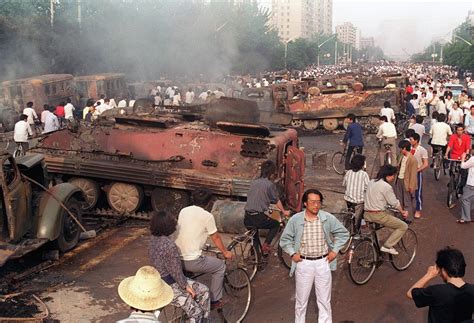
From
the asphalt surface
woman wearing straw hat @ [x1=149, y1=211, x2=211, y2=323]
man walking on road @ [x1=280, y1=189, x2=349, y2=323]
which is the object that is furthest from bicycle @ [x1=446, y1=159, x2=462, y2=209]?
woman wearing straw hat @ [x1=149, y1=211, x2=211, y2=323]

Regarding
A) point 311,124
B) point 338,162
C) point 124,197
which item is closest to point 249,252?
point 124,197

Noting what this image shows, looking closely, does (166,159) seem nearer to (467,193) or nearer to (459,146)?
(467,193)

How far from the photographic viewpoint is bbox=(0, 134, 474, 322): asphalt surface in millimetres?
7340

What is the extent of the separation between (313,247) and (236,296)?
1.52 metres

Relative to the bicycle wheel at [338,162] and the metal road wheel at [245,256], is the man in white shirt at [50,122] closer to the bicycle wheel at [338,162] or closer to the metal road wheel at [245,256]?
the bicycle wheel at [338,162]

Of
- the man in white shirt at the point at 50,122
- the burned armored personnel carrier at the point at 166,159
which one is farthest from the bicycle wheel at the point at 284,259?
the man in white shirt at the point at 50,122

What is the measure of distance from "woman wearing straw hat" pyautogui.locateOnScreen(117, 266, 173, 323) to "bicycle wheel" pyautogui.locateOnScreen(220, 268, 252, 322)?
268cm

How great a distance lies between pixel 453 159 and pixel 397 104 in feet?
41.8

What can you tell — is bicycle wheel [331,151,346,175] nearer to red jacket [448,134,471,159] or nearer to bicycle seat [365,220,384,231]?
red jacket [448,134,471,159]

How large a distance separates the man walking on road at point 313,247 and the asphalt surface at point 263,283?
127 cm

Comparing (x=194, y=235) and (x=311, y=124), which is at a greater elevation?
(x=194, y=235)

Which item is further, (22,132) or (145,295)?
(22,132)

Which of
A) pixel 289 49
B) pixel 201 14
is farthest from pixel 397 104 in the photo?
pixel 289 49

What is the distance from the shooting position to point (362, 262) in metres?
8.29
